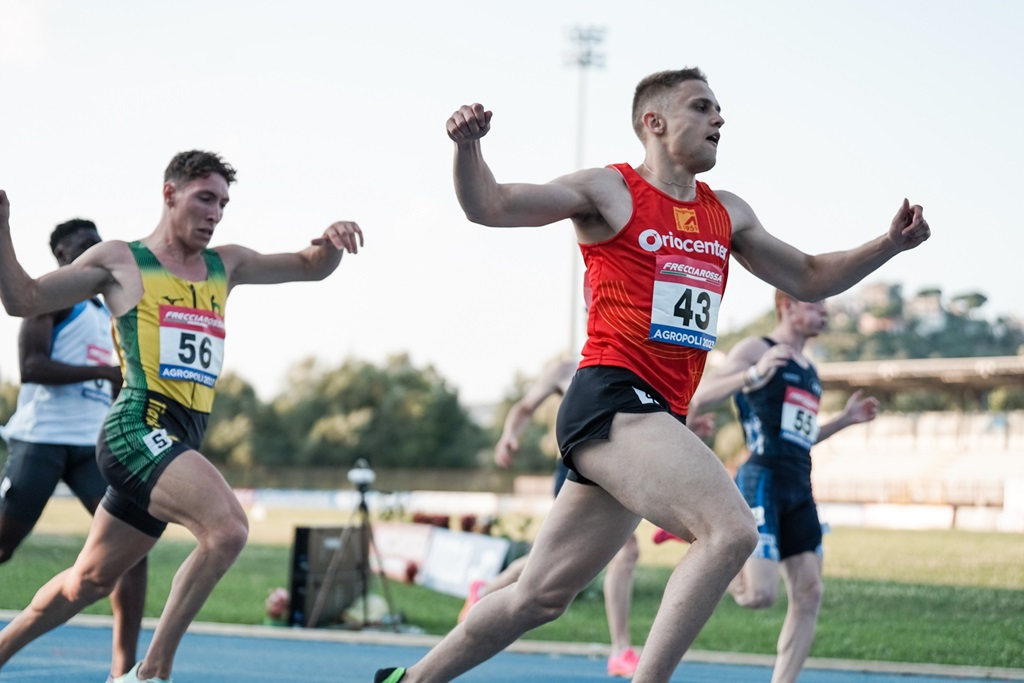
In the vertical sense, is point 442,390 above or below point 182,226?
below

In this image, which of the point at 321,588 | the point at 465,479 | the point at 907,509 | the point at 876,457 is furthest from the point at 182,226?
the point at 465,479

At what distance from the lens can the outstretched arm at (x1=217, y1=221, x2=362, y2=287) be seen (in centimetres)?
574

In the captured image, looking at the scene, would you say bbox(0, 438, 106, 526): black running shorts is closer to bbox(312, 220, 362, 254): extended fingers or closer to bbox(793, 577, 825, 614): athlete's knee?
bbox(312, 220, 362, 254): extended fingers

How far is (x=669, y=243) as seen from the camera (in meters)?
4.29

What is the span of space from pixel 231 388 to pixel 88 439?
248ft

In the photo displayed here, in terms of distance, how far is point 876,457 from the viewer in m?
51.8

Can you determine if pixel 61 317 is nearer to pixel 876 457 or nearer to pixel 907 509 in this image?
pixel 907 509

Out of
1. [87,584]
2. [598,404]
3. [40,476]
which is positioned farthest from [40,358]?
[598,404]

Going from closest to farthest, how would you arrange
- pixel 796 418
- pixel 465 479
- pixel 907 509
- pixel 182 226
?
pixel 182 226 < pixel 796 418 < pixel 907 509 < pixel 465 479

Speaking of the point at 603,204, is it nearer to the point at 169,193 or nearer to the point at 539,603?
the point at 539,603

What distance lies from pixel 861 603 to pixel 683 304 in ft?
28.2

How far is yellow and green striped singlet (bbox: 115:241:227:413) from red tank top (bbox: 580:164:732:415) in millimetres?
1822

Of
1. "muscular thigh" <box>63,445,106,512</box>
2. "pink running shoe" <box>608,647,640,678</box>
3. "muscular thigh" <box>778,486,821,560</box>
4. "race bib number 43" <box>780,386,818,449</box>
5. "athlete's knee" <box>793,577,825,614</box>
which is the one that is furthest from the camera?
"pink running shoe" <box>608,647,640,678</box>

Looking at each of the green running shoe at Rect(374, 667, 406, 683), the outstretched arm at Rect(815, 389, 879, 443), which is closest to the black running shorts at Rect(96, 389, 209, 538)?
the green running shoe at Rect(374, 667, 406, 683)
